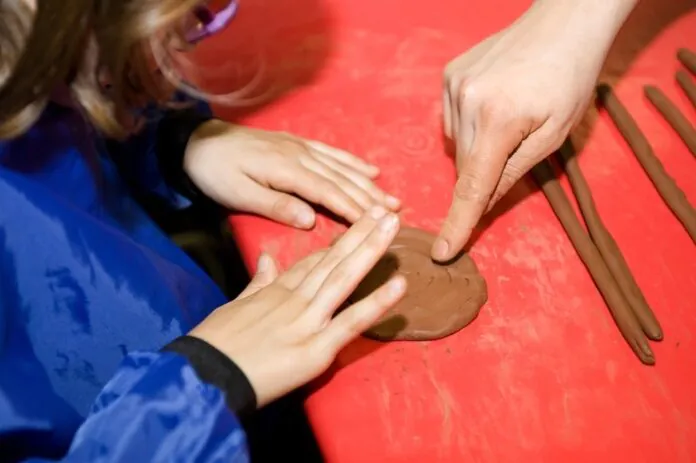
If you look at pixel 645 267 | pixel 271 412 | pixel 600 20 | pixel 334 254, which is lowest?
pixel 271 412

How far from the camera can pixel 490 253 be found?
835 mm

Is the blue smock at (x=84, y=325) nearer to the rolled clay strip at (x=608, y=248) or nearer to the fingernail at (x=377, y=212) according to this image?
the fingernail at (x=377, y=212)

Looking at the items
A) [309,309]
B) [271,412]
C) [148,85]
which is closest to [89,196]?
[148,85]

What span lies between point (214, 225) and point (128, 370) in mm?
547

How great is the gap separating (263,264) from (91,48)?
0.27 m

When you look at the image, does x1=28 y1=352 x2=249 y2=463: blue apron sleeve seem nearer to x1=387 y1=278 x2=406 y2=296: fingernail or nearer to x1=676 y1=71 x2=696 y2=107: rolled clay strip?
x1=387 y1=278 x2=406 y2=296: fingernail

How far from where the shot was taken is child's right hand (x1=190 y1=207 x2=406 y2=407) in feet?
2.29

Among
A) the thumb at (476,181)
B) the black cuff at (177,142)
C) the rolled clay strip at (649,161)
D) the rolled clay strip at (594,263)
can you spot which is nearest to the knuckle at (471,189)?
the thumb at (476,181)

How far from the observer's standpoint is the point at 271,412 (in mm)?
976

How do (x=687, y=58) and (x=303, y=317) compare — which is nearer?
(x=303, y=317)

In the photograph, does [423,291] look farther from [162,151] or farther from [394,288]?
[162,151]

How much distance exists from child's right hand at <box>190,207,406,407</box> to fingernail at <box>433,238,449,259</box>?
0.08 meters

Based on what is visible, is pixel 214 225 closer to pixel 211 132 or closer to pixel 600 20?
pixel 211 132

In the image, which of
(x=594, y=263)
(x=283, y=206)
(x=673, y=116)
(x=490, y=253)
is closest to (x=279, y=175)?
(x=283, y=206)
